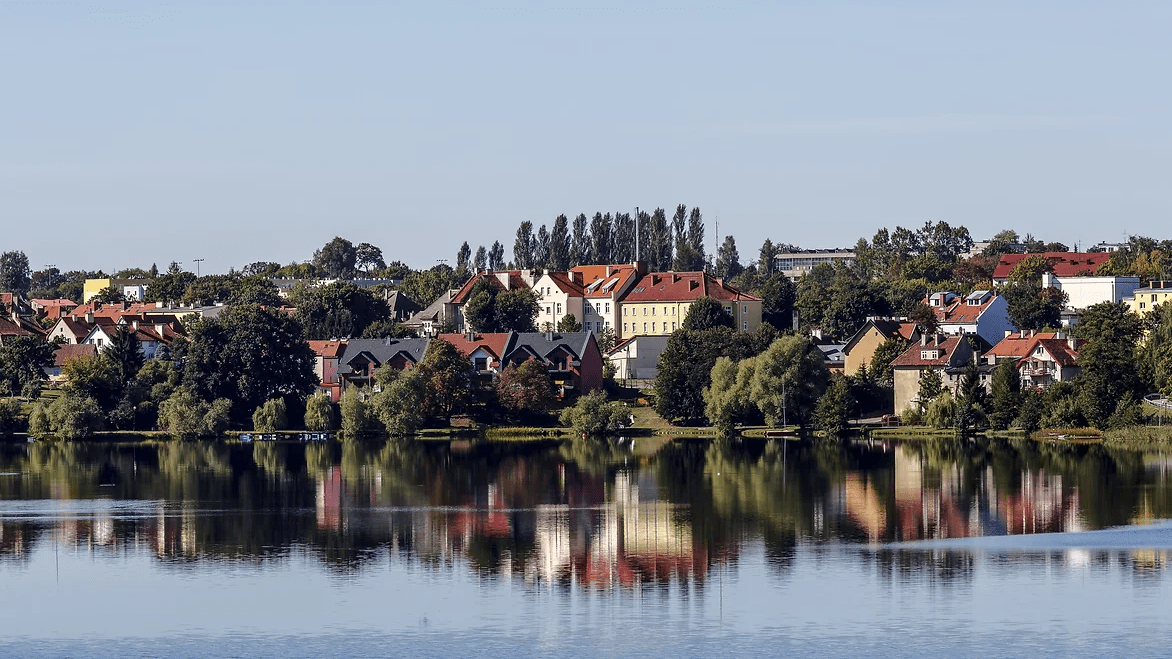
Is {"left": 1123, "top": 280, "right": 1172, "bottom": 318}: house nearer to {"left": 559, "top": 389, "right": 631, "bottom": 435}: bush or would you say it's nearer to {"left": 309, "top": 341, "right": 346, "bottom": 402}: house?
{"left": 559, "top": 389, "right": 631, "bottom": 435}: bush

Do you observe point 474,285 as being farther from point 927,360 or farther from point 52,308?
point 52,308

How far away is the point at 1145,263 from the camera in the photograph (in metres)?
138

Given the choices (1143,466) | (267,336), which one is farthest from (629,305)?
(1143,466)

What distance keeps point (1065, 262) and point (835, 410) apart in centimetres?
7477

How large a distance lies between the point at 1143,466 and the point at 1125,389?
45.4 feet

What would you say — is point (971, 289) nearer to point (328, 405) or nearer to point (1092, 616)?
point (328, 405)

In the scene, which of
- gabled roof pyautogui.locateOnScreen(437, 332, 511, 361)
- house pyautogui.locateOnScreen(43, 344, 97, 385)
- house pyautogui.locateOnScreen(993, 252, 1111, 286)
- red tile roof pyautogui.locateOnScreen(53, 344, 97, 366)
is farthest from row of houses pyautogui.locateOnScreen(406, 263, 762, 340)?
house pyautogui.locateOnScreen(993, 252, 1111, 286)

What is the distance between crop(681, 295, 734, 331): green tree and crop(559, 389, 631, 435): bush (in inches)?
759

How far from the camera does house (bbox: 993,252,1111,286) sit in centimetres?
14425

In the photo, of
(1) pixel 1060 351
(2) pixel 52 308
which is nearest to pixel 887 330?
(1) pixel 1060 351

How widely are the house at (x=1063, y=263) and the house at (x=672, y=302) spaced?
38711mm

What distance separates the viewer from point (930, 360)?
82.5 metres

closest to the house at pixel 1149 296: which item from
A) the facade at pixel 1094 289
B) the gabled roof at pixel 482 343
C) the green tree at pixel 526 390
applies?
the facade at pixel 1094 289

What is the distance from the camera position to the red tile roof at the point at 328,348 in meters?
99.6
